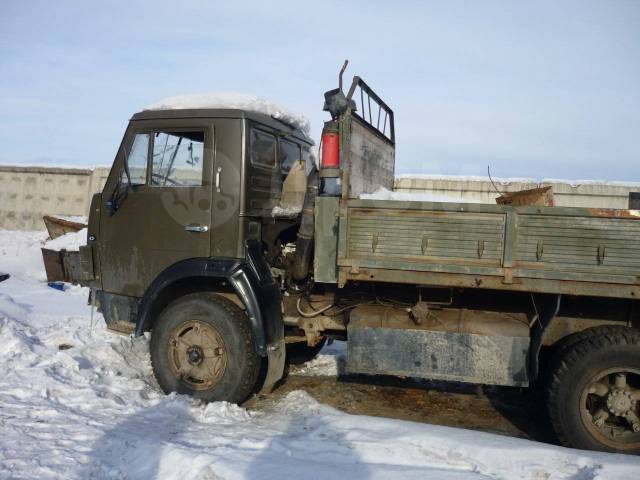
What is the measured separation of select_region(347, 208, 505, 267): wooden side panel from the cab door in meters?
1.43

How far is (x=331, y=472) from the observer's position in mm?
3320

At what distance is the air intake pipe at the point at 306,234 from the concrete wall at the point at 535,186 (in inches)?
259

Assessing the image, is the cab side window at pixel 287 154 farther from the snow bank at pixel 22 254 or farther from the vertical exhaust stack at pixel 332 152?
the snow bank at pixel 22 254

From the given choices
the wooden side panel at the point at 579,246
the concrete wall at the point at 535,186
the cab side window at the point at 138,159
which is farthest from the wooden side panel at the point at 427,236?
the concrete wall at the point at 535,186

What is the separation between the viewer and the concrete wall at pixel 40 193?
1630 centimetres

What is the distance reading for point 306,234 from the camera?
4441 millimetres

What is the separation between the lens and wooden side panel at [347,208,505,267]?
384 centimetres

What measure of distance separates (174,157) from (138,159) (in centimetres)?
37

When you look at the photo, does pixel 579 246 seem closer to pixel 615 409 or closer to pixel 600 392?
pixel 600 392

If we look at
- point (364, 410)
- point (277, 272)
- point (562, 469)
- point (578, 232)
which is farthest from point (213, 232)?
point (562, 469)

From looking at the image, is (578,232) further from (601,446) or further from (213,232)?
(213,232)

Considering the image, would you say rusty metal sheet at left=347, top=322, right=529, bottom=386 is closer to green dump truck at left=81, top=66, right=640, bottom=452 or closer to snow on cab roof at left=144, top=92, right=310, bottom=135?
green dump truck at left=81, top=66, right=640, bottom=452

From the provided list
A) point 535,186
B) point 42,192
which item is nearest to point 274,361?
point 535,186

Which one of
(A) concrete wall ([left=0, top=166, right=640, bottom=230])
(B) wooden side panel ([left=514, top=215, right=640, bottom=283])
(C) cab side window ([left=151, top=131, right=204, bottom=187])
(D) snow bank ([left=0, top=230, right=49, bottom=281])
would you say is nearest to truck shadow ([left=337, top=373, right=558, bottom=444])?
(B) wooden side panel ([left=514, top=215, right=640, bottom=283])
